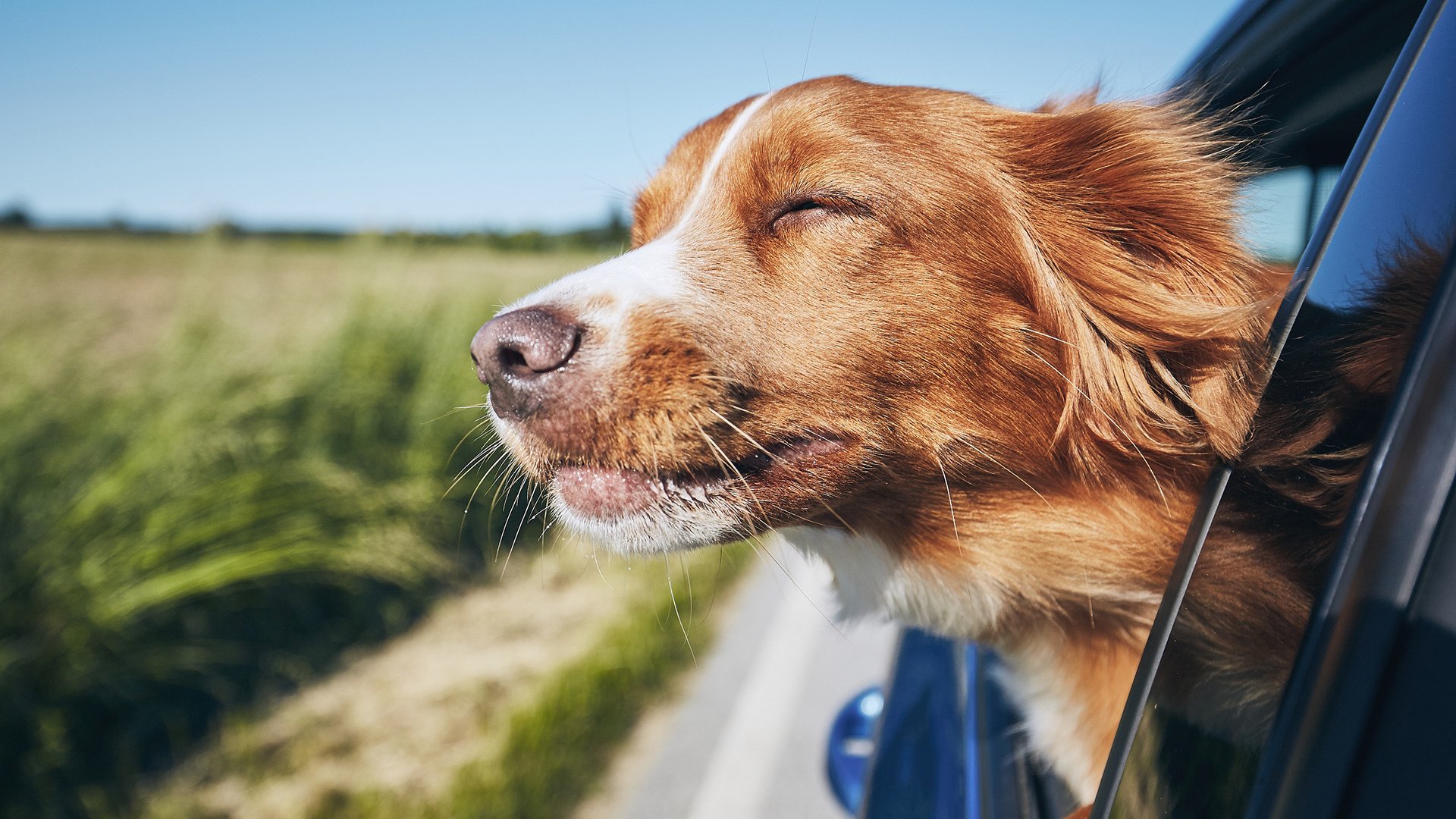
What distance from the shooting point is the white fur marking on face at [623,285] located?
1.49m

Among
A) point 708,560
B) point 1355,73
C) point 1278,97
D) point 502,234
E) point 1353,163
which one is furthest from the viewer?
point 502,234

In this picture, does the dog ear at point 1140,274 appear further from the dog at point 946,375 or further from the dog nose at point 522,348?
the dog nose at point 522,348

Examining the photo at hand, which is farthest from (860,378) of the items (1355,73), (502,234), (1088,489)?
(502,234)

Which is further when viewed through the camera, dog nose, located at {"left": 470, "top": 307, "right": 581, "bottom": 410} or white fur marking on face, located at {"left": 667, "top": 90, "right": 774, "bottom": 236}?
white fur marking on face, located at {"left": 667, "top": 90, "right": 774, "bottom": 236}

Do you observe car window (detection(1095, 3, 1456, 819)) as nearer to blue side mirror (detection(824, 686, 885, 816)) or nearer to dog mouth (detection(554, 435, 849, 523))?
dog mouth (detection(554, 435, 849, 523))

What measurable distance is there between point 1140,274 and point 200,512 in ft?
15.5

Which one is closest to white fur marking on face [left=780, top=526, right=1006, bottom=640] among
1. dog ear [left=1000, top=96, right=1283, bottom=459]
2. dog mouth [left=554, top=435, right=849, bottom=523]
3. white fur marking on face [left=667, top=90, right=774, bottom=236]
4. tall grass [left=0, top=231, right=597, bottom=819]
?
dog mouth [left=554, top=435, right=849, bottom=523]

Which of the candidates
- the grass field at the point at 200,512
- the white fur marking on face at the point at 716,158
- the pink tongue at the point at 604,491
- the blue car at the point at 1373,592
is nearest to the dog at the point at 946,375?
the pink tongue at the point at 604,491

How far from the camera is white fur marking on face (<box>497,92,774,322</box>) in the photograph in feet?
4.89

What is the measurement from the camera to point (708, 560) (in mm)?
6289

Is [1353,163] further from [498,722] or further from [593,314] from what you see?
[498,722]

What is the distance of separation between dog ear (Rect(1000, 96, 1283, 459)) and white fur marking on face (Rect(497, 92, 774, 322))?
618mm

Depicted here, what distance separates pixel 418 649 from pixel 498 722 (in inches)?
46.5

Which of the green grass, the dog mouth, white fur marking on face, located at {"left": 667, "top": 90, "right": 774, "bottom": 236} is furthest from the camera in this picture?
the green grass
